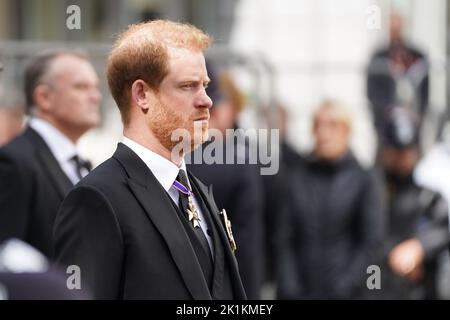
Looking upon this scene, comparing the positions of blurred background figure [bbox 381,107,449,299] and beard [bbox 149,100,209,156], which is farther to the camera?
blurred background figure [bbox 381,107,449,299]

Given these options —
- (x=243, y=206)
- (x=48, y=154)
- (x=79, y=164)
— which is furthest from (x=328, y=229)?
(x=79, y=164)

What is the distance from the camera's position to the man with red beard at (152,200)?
134 inches

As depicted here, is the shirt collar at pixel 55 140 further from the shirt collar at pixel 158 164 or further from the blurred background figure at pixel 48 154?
the shirt collar at pixel 158 164

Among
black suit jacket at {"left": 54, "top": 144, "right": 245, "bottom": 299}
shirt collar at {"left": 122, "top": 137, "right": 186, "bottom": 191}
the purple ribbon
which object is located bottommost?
black suit jacket at {"left": 54, "top": 144, "right": 245, "bottom": 299}

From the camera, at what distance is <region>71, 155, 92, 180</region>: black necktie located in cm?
462

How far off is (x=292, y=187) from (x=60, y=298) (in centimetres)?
582

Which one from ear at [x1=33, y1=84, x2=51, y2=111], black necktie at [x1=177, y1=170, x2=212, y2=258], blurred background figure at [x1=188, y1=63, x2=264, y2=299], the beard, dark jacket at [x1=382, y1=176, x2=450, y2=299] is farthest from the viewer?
dark jacket at [x1=382, y1=176, x2=450, y2=299]

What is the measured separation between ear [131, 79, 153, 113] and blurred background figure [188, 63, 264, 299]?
200 cm

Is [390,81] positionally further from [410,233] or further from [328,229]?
[328,229]

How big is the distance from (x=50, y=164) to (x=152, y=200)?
1.43 metres

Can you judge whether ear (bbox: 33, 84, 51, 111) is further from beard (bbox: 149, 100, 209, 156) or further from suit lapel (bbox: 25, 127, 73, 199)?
beard (bbox: 149, 100, 209, 156)

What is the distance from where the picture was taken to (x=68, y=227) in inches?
137

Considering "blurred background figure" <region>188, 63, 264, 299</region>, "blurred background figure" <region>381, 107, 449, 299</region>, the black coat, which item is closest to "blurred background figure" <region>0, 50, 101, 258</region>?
"blurred background figure" <region>188, 63, 264, 299</region>

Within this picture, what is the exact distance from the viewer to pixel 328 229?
26.6ft
